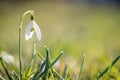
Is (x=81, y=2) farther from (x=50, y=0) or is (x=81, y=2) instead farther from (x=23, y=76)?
(x=23, y=76)

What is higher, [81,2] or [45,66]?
[45,66]

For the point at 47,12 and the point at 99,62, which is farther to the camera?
the point at 47,12

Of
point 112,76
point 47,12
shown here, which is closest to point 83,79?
point 112,76

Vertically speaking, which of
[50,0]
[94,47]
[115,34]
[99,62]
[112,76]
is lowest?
[50,0]

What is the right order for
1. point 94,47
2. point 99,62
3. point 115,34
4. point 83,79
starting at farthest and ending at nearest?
point 115,34 < point 94,47 < point 99,62 < point 83,79

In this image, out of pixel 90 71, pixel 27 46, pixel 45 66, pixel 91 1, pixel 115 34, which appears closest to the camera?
pixel 45 66

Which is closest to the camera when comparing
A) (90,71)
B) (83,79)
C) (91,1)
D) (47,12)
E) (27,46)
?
(83,79)

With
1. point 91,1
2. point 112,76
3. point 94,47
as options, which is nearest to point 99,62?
point 112,76

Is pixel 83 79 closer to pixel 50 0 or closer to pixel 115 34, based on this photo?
pixel 115 34

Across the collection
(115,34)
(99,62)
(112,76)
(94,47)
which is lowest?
(115,34)
